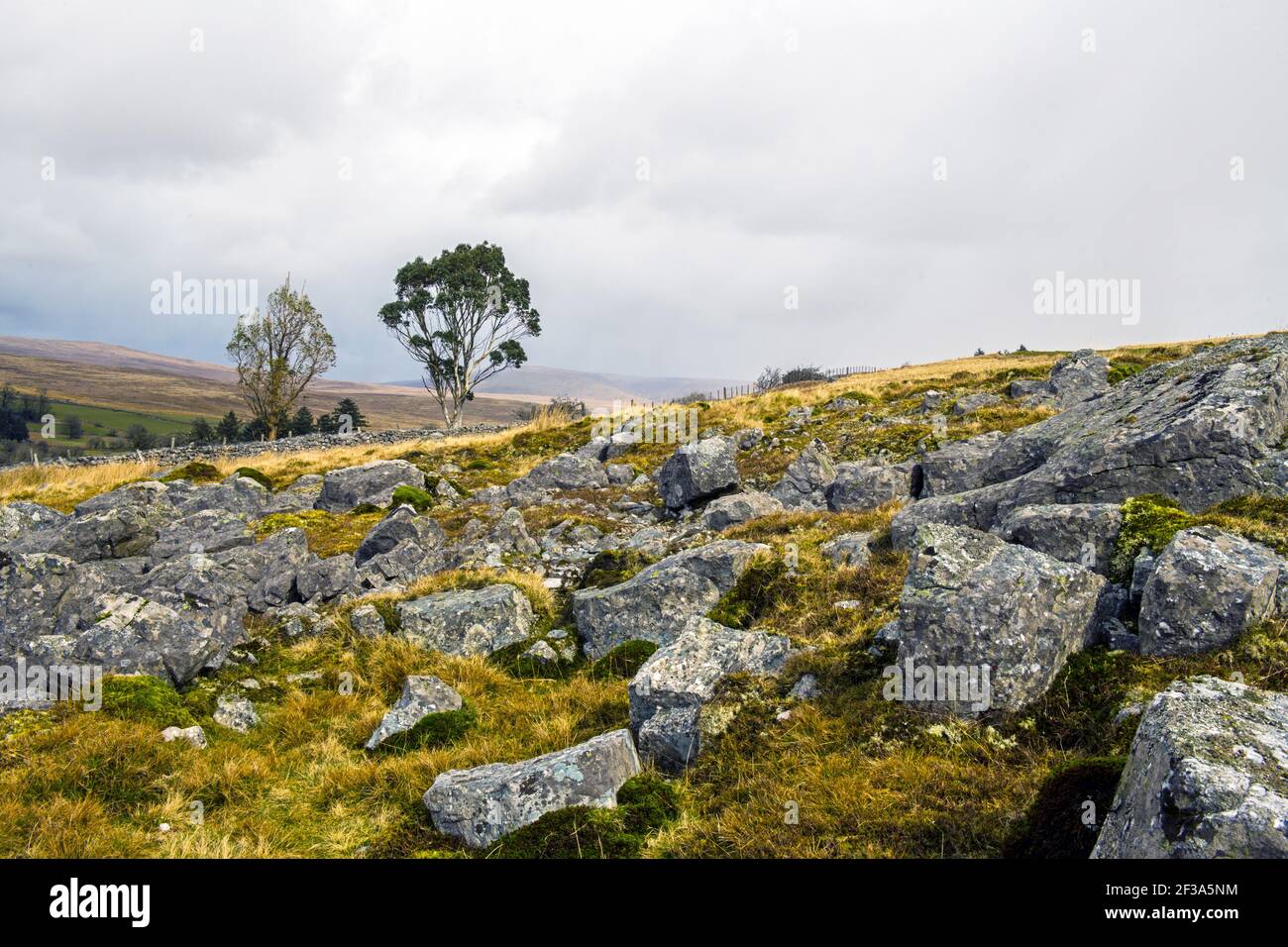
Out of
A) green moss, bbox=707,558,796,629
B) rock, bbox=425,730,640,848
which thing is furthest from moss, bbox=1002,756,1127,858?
green moss, bbox=707,558,796,629

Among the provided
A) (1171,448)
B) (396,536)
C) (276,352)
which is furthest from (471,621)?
(276,352)

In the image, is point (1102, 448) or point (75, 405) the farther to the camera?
point (75, 405)

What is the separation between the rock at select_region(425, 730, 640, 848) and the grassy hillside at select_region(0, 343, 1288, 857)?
0.22 m

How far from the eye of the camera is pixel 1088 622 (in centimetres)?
732

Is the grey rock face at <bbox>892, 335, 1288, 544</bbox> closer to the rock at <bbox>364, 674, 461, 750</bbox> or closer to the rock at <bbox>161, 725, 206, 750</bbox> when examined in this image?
the rock at <bbox>364, 674, 461, 750</bbox>

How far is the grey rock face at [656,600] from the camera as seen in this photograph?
11.6m

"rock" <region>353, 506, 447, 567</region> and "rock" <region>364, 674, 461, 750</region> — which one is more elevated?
"rock" <region>353, 506, 447, 567</region>

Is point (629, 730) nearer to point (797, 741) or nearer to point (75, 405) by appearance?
point (797, 741)

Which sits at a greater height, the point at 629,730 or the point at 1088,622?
the point at 1088,622

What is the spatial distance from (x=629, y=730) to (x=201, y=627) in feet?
24.0

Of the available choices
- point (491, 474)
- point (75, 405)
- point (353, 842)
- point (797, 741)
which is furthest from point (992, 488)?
point (75, 405)

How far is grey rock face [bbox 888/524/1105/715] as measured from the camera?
6789mm

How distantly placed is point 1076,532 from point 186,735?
38.1 ft

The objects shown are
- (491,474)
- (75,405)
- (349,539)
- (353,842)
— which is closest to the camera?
(353,842)
